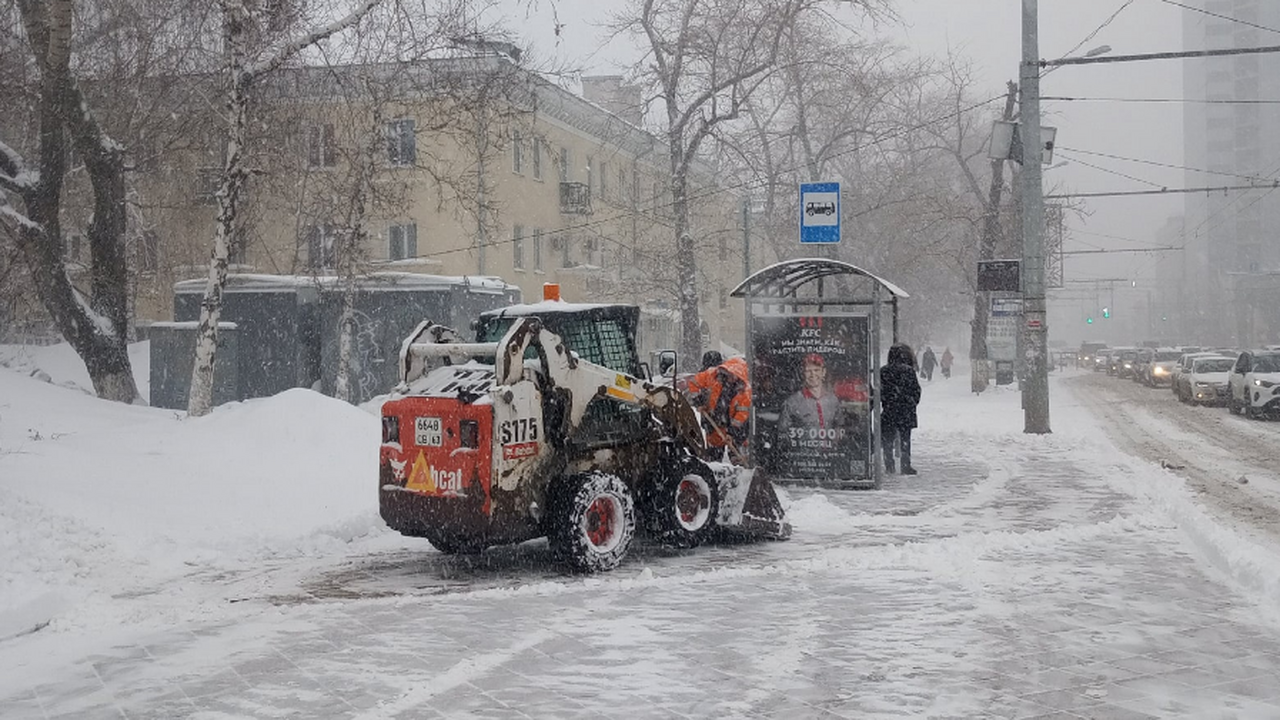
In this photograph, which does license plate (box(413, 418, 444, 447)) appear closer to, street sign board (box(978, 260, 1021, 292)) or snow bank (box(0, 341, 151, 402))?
street sign board (box(978, 260, 1021, 292))

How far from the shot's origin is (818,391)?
15320mm

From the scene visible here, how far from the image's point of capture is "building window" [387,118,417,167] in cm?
2664

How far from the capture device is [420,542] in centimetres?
1170

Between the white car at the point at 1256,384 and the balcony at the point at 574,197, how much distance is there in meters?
21.3

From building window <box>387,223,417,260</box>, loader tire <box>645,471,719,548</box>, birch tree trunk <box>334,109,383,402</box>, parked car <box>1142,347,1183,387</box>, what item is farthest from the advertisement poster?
parked car <box>1142,347,1183,387</box>

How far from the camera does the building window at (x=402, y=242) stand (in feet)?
125

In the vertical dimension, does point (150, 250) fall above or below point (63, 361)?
above

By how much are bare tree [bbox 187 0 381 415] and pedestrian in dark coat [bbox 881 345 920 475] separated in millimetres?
8720

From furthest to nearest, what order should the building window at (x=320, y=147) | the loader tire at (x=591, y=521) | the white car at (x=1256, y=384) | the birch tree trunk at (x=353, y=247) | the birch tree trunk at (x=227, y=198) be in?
the white car at (x=1256, y=384) → the building window at (x=320, y=147) → the birch tree trunk at (x=353, y=247) → the birch tree trunk at (x=227, y=198) → the loader tire at (x=591, y=521)

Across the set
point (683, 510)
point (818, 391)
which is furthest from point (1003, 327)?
point (683, 510)

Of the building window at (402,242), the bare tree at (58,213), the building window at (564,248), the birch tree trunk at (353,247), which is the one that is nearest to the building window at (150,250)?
the building window at (402,242)

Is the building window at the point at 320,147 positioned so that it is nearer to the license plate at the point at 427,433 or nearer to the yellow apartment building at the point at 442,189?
the yellow apartment building at the point at 442,189

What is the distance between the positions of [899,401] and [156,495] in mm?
9705

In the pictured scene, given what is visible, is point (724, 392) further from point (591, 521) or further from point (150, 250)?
point (150, 250)
